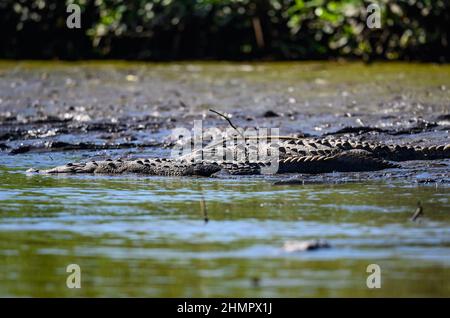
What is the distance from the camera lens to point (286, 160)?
8414 mm

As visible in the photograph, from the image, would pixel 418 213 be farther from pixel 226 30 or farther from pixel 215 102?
pixel 226 30

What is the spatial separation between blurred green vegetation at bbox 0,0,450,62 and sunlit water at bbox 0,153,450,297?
784cm

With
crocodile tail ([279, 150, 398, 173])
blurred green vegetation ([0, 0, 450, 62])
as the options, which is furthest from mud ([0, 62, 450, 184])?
blurred green vegetation ([0, 0, 450, 62])

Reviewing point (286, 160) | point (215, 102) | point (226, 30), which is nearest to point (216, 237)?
point (286, 160)

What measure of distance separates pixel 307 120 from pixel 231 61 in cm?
581

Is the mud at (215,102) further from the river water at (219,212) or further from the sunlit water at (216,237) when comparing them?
the sunlit water at (216,237)

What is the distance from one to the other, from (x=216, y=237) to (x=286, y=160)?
2.46 meters

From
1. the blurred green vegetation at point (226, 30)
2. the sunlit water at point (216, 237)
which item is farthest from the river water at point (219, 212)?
the blurred green vegetation at point (226, 30)

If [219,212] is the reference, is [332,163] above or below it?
above

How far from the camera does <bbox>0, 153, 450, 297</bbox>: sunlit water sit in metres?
5.06

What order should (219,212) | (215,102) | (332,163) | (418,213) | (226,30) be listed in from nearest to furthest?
(418,213) → (219,212) → (332,163) → (215,102) → (226,30)

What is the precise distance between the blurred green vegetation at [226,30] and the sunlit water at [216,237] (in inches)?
309

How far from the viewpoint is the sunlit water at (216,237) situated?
5059 millimetres

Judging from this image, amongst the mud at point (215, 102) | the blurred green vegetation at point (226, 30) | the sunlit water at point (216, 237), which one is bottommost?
the sunlit water at point (216, 237)
